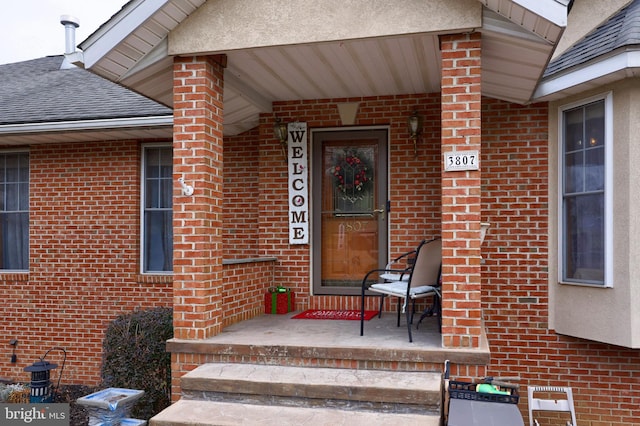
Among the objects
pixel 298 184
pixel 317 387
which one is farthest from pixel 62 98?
pixel 317 387

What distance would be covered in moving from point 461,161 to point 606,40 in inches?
82.6

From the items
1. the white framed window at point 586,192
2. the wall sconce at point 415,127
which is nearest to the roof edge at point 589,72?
the white framed window at point 586,192

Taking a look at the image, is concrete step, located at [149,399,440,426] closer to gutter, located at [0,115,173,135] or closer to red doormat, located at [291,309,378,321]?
red doormat, located at [291,309,378,321]

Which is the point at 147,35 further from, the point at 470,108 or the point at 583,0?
the point at 583,0

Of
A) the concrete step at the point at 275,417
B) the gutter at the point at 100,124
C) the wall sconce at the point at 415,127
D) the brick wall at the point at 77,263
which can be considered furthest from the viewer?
the brick wall at the point at 77,263

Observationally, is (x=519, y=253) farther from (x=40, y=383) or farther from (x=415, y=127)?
(x=40, y=383)

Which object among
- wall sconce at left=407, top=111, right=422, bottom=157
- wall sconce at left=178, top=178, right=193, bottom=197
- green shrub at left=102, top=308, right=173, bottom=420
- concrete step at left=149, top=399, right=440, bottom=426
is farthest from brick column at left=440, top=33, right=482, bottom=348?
green shrub at left=102, top=308, right=173, bottom=420

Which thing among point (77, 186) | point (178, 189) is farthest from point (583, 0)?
point (77, 186)

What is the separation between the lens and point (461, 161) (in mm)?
4449

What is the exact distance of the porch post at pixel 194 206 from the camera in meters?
4.90

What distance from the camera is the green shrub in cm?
608

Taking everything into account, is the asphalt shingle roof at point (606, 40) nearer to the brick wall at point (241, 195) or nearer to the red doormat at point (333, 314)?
the red doormat at point (333, 314)

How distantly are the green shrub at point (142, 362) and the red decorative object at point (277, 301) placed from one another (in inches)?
44.6

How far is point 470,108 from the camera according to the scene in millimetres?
4469
